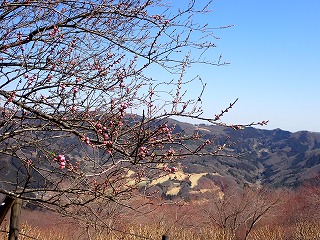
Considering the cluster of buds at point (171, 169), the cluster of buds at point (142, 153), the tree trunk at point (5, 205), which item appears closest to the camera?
the cluster of buds at point (142, 153)

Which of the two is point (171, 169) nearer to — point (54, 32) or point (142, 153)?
point (142, 153)

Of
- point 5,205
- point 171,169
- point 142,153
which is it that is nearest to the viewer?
point 142,153

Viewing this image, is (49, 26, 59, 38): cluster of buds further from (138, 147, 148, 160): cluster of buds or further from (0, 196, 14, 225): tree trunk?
(0, 196, 14, 225): tree trunk

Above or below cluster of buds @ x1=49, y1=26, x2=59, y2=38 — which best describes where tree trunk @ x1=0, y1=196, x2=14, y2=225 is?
below

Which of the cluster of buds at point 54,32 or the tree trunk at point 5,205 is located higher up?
the cluster of buds at point 54,32

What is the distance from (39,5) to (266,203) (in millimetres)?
20134

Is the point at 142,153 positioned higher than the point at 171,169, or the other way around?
the point at 142,153

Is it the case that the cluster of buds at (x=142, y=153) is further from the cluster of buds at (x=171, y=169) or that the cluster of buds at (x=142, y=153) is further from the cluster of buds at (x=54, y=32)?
the cluster of buds at (x=54, y=32)

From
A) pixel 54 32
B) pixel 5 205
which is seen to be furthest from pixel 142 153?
pixel 5 205

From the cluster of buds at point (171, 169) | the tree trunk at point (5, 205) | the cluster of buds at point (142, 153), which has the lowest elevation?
the tree trunk at point (5, 205)

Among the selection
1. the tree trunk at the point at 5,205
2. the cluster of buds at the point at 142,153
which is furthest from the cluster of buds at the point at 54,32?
the tree trunk at the point at 5,205

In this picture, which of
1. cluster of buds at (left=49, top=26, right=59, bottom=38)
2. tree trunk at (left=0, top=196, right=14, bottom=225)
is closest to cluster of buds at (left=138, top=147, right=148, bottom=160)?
cluster of buds at (left=49, top=26, right=59, bottom=38)

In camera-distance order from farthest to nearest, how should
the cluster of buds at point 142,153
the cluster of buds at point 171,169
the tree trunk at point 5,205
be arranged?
the tree trunk at point 5,205
the cluster of buds at point 171,169
the cluster of buds at point 142,153

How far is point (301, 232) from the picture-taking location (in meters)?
14.2
